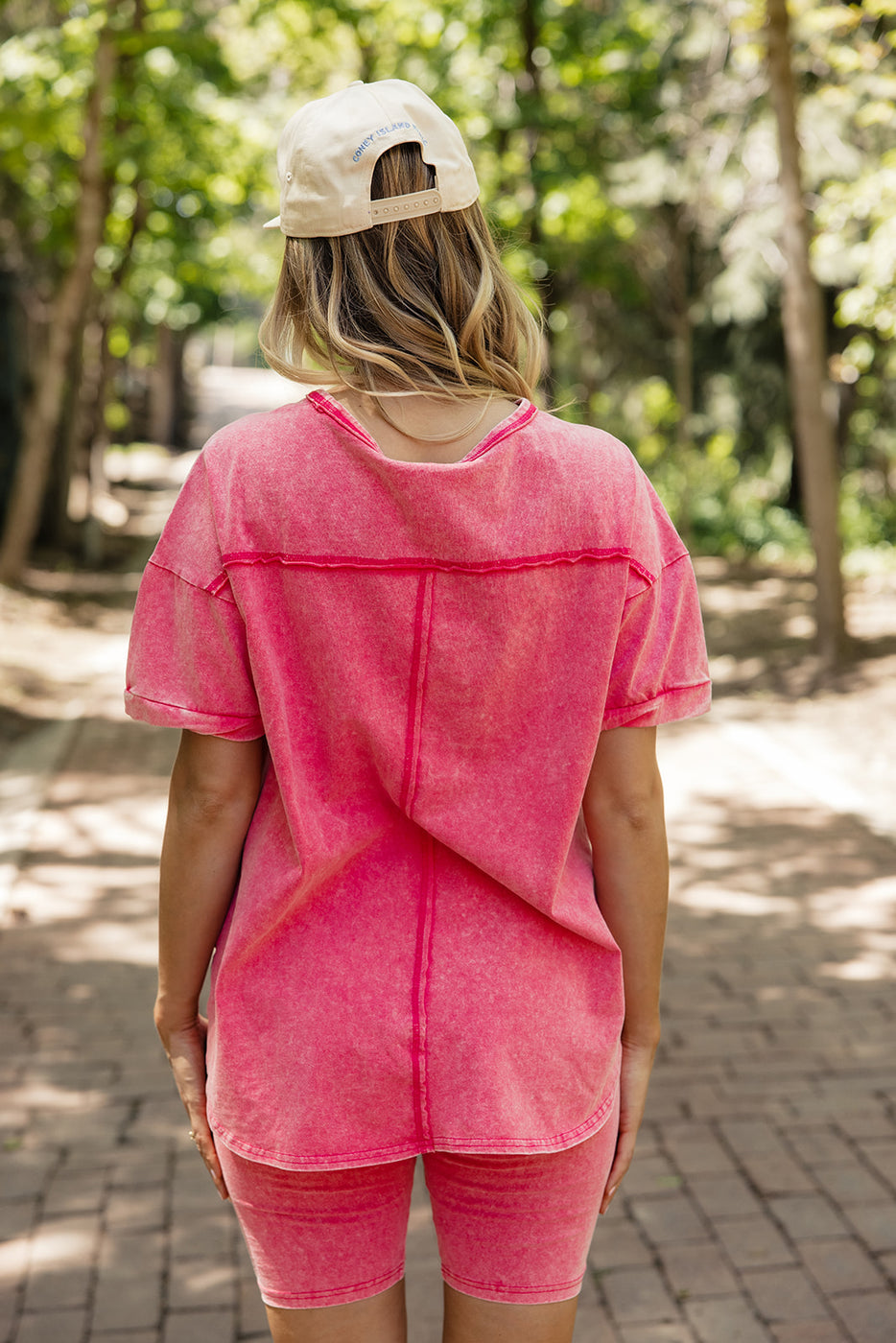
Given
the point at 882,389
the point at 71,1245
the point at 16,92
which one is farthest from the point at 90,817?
the point at 882,389

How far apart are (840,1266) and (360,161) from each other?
2791 mm

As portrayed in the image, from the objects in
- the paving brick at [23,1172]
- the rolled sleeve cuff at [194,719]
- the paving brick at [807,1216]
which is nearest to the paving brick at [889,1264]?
the paving brick at [807,1216]

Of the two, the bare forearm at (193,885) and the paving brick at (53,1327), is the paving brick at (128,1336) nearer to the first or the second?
the paving brick at (53,1327)

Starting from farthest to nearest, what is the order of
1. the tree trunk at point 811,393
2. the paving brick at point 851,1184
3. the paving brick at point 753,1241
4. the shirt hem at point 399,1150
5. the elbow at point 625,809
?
the tree trunk at point 811,393 → the paving brick at point 851,1184 → the paving brick at point 753,1241 → the elbow at point 625,809 → the shirt hem at point 399,1150

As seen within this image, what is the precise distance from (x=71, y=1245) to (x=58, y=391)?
9.98 meters

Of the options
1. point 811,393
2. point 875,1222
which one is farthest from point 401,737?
point 811,393

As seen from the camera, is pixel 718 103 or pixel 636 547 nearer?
pixel 636 547

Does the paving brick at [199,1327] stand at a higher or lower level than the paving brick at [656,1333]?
higher

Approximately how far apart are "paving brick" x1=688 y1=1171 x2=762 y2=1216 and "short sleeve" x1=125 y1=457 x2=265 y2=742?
2470mm

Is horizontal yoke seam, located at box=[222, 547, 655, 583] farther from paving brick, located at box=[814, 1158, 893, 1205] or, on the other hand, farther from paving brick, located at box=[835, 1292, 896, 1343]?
paving brick, located at box=[814, 1158, 893, 1205]

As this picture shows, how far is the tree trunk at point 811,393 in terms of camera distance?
9.08m

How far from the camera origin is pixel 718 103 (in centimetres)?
1300

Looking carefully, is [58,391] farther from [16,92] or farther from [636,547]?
[636,547]

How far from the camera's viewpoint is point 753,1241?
10.5 feet
